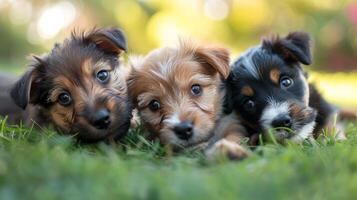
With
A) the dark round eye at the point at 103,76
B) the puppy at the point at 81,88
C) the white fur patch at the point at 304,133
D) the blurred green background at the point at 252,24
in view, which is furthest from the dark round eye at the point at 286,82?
the blurred green background at the point at 252,24

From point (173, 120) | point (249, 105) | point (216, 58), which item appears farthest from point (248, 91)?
point (173, 120)

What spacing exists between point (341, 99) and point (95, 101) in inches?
331

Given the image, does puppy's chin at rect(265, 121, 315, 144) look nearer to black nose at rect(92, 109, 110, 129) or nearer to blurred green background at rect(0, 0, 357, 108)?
black nose at rect(92, 109, 110, 129)

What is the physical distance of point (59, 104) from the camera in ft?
18.2

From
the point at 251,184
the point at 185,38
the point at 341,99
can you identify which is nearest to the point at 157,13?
the point at 341,99

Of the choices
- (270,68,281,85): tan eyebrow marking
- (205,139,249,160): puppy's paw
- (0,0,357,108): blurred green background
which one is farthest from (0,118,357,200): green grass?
(0,0,357,108): blurred green background

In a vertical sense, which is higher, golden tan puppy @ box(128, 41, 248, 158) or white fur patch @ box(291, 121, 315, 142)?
golden tan puppy @ box(128, 41, 248, 158)

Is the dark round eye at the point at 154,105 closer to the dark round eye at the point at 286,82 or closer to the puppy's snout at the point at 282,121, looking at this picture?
the puppy's snout at the point at 282,121

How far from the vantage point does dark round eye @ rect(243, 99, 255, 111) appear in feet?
18.3

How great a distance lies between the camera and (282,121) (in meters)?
5.25

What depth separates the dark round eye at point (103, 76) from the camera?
5.62 m

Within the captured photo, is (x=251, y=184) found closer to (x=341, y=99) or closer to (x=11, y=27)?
(x=341, y=99)

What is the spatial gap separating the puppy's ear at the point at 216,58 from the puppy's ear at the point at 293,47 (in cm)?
55

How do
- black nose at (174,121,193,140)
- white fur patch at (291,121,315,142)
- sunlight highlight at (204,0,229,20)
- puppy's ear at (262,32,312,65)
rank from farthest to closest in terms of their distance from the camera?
sunlight highlight at (204,0,229,20) → puppy's ear at (262,32,312,65) → white fur patch at (291,121,315,142) → black nose at (174,121,193,140)
